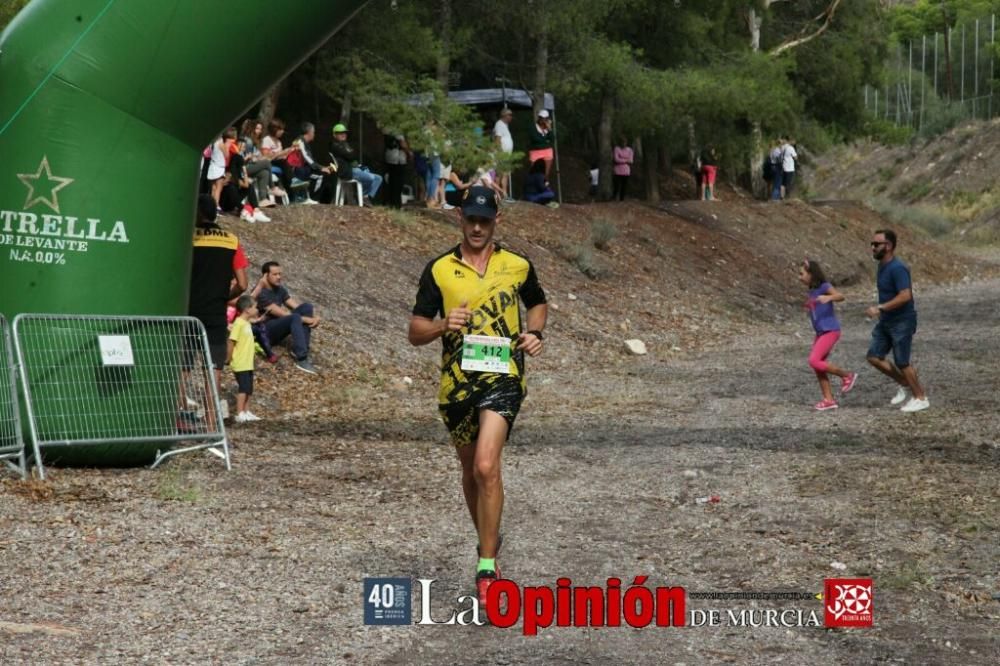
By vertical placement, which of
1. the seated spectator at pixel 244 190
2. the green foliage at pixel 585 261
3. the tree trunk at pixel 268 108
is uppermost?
the tree trunk at pixel 268 108

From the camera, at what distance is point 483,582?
740cm

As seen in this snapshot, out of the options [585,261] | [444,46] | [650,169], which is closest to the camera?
[585,261]

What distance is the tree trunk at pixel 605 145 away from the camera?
32844 mm

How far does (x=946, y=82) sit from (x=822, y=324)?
85708 mm

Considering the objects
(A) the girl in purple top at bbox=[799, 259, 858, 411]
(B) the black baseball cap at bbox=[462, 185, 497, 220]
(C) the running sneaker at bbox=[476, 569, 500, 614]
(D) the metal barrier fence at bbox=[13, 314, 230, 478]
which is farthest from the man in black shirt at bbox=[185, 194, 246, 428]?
(A) the girl in purple top at bbox=[799, 259, 858, 411]

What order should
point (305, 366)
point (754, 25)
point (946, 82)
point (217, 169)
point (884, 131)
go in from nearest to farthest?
point (305, 366), point (217, 169), point (754, 25), point (884, 131), point (946, 82)

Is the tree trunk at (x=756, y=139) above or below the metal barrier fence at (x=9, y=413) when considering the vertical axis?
above

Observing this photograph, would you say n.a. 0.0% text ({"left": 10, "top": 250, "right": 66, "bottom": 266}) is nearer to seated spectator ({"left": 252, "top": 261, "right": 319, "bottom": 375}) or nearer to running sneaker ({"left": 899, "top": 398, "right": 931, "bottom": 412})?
seated spectator ({"left": 252, "top": 261, "right": 319, "bottom": 375})

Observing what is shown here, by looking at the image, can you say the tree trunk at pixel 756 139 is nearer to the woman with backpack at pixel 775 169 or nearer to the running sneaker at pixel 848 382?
the woman with backpack at pixel 775 169

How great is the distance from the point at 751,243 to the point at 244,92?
78.9ft

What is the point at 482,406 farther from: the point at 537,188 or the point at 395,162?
the point at 537,188

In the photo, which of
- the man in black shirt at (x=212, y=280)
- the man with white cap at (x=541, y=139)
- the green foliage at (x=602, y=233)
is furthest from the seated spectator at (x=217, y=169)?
the green foliage at (x=602, y=233)

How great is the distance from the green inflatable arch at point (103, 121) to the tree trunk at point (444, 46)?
14824mm

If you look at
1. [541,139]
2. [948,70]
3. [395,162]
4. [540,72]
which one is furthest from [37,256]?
[948,70]
